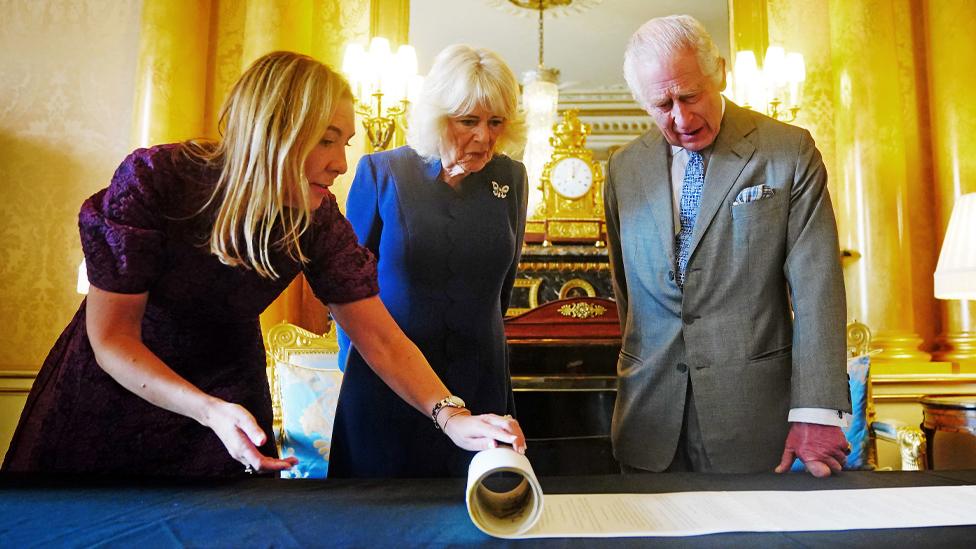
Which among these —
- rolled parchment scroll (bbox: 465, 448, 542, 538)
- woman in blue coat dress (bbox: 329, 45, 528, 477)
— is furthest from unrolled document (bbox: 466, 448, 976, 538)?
woman in blue coat dress (bbox: 329, 45, 528, 477)

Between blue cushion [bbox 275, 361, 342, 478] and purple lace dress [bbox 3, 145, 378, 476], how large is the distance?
1050 millimetres

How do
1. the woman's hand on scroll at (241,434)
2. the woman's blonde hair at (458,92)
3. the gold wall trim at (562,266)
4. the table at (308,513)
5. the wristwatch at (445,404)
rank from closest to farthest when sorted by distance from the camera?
the table at (308,513) → the woman's hand on scroll at (241,434) → the wristwatch at (445,404) → the woman's blonde hair at (458,92) → the gold wall trim at (562,266)

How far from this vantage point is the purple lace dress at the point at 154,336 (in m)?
1.05

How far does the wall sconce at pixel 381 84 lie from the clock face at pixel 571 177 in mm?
758

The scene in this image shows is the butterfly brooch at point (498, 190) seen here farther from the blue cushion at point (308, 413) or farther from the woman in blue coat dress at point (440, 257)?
the blue cushion at point (308, 413)

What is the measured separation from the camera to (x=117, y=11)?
3.35 metres

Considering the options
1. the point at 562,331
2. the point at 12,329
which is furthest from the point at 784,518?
the point at 12,329

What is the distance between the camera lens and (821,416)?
1.22 m

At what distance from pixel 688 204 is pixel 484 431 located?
0.69 m

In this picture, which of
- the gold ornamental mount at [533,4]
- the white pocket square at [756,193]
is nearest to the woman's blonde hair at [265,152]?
the white pocket square at [756,193]

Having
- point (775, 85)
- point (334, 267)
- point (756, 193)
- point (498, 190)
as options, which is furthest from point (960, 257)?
point (334, 267)

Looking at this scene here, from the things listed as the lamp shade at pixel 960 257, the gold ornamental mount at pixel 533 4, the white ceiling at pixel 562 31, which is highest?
the gold ornamental mount at pixel 533 4

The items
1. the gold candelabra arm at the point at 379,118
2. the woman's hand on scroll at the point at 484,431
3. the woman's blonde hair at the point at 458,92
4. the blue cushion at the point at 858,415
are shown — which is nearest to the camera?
the woman's hand on scroll at the point at 484,431

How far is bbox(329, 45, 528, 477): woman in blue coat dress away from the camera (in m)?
1.47
